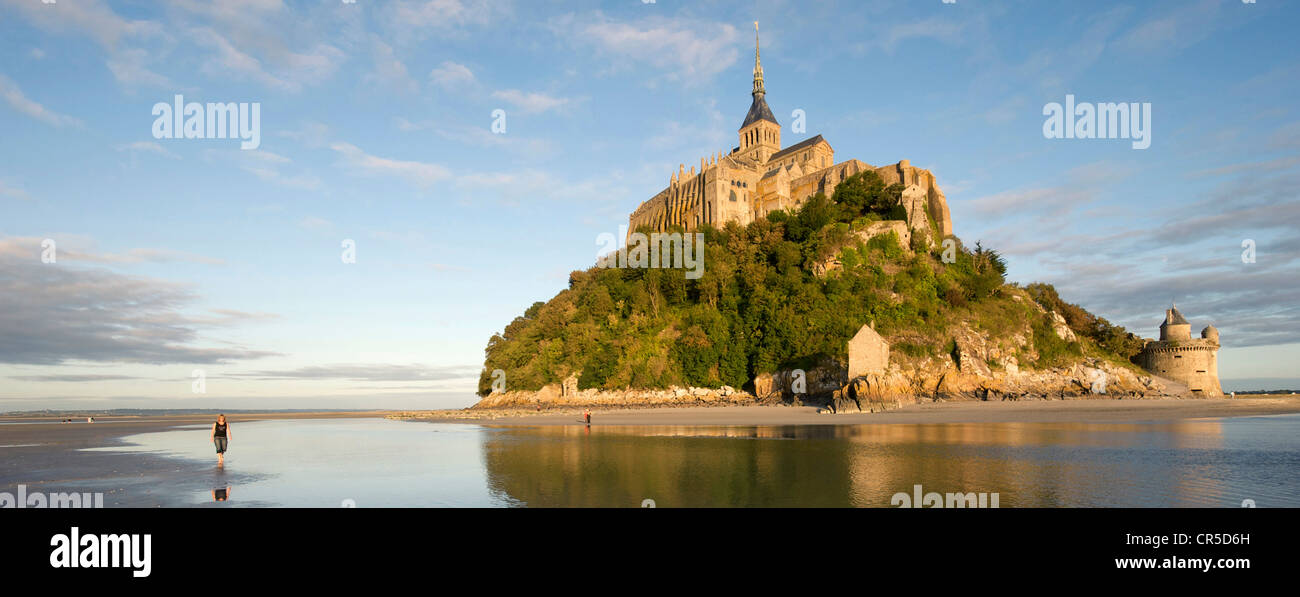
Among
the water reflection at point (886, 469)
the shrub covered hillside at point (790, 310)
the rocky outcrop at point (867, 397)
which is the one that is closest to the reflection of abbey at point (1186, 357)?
the shrub covered hillside at point (790, 310)

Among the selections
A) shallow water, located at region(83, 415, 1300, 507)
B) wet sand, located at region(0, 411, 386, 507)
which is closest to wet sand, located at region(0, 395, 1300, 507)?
wet sand, located at region(0, 411, 386, 507)

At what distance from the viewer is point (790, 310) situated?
47.9 meters

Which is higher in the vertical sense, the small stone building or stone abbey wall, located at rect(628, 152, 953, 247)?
stone abbey wall, located at rect(628, 152, 953, 247)

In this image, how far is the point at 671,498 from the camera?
1067cm

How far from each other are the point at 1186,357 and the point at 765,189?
4220 cm

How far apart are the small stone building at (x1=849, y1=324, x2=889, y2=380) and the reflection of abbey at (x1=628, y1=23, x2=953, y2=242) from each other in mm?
20455

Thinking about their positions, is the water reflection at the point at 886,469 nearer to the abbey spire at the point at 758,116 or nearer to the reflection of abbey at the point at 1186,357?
the reflection of abbey at the point at 1186,357

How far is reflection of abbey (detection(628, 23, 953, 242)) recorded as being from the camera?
57.9 metres

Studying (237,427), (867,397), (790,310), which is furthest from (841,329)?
(237,427)

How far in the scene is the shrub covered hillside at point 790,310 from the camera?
1816 inches
